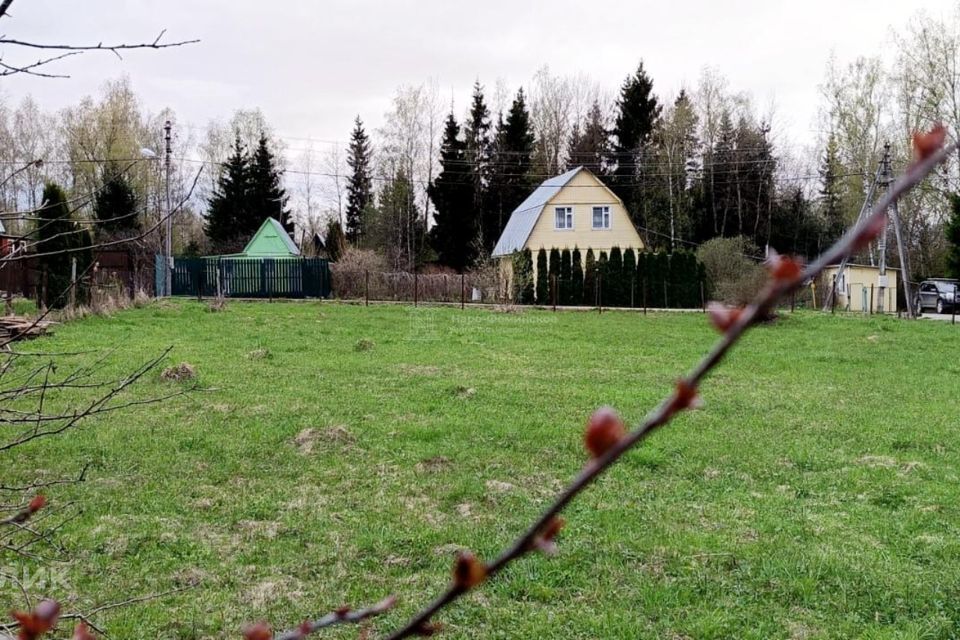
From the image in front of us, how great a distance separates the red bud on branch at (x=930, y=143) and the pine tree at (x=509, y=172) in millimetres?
34970

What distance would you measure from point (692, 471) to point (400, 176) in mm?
32204

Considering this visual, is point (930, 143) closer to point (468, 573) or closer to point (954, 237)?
point (468, 573)

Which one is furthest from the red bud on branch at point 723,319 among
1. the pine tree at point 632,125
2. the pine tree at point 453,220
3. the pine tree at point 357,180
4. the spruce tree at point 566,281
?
the pine tree at point 357,180

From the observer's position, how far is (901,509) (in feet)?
14.3

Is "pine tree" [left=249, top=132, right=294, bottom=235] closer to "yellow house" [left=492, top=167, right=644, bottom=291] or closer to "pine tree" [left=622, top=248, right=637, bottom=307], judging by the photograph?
"yellow house" [left=492, top=167, right=644, bottom=291]

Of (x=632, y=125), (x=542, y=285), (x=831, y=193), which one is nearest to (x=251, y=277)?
(x=542, y=285)

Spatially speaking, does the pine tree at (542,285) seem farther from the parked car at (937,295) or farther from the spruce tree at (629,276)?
the parked car at (937,295)

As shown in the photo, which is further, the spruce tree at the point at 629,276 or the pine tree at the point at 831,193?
the pine tree at the point at 831,193

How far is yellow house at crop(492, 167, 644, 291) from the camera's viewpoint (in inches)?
1080

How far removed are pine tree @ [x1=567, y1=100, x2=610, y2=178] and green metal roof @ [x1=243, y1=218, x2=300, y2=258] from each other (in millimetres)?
15569

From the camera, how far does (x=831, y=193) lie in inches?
1312

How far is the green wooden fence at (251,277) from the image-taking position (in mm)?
22453

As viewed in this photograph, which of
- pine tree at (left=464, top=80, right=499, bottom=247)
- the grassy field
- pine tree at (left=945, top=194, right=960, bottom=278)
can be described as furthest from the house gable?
the grassy field

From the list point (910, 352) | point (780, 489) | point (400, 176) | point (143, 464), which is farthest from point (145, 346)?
point (400, 176)
